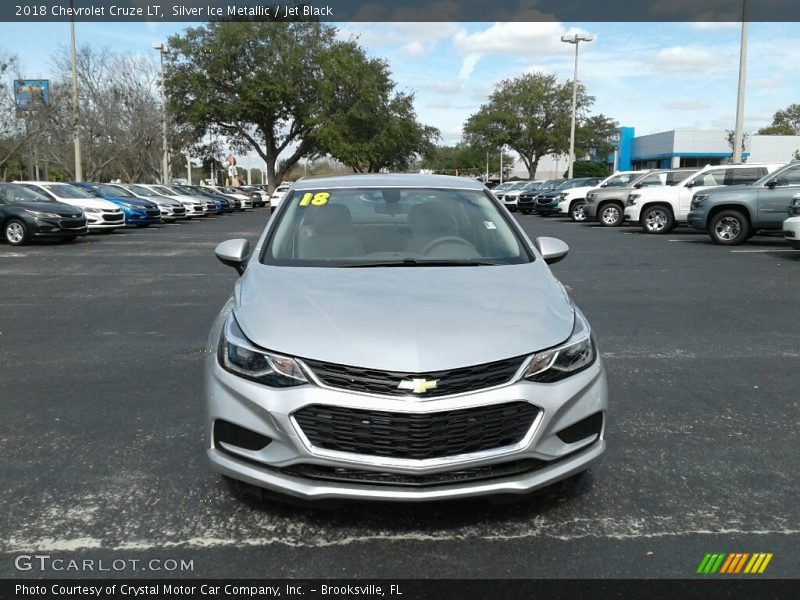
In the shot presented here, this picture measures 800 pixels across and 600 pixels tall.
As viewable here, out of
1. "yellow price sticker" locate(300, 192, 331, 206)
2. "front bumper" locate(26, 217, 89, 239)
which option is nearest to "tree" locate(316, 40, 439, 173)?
"front bumper" locate(26, 217, 89, 239)

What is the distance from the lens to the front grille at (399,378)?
2912 millimetres

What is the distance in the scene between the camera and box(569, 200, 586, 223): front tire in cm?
2756

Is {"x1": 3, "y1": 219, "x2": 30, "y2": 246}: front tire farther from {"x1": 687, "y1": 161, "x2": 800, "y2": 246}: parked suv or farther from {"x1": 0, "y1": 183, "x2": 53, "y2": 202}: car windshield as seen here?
{"x1": 687, "y1": 161, "x2": 800, "y2": 246}: parked suv

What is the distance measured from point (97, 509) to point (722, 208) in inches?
623

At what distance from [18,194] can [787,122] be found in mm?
92272

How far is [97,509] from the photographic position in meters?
3.45

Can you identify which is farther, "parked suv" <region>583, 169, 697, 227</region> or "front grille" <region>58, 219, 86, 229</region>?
"parked suv" <region>583, 169, 697, 227</region>

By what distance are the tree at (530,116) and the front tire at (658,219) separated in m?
43.3

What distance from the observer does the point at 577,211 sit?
27734 millimetres

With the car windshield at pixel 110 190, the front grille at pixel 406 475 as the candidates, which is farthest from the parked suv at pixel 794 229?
the car windshield at pixel 110 190

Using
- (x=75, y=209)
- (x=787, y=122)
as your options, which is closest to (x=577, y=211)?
(x=75, y=209)

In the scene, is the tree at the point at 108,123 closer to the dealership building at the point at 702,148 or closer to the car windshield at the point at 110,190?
the car windshield at the point at 110,190

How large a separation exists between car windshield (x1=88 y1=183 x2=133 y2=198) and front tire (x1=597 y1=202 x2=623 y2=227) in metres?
16.4
